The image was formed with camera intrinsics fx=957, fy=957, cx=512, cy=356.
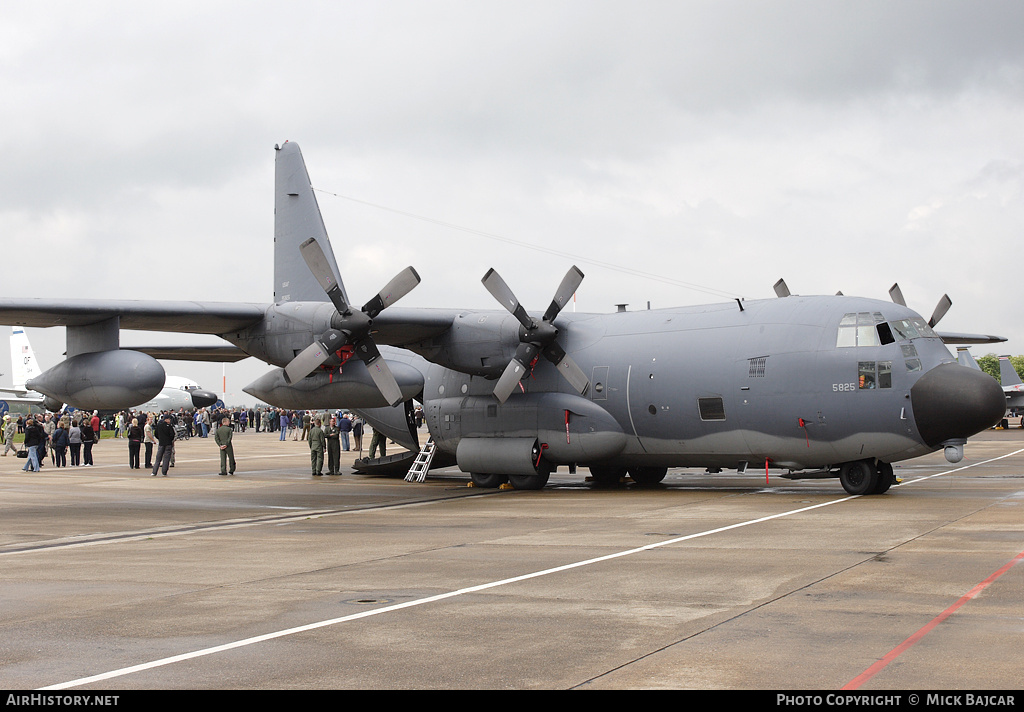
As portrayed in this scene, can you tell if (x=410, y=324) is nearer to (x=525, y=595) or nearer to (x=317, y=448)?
(x=317, y=448)

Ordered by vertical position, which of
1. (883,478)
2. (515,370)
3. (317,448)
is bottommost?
(883,478)

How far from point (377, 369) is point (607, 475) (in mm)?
6920

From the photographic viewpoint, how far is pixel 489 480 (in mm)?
23594

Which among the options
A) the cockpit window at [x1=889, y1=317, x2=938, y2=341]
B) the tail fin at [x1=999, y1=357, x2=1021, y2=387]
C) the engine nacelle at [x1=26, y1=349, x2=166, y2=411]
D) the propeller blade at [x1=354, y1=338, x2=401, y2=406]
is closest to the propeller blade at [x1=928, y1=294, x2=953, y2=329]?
the cockpit window at [x1=889, y1=317, x2=938, y2=341]

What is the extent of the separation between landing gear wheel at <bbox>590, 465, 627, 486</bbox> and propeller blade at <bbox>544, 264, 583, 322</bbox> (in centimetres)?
428

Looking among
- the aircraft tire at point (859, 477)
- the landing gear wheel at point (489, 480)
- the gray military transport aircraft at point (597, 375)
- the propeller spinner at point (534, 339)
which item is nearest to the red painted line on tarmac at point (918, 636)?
the gray military transport aircraft at point (597, 375)

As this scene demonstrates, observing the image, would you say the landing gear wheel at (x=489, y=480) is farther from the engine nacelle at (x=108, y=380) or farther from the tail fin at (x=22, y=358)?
the tail fin at (x=22, y=358)

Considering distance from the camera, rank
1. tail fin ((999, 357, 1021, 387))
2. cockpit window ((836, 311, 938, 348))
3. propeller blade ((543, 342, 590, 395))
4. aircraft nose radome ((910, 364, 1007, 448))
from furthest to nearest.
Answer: tail fin ((999, 357, 1021, 387))
propeller blade ((543, 342, 590, 395))
cockpit window ((836, 311, 938, 348))
aircraft nose radome ((910, 364, 1007, 448))

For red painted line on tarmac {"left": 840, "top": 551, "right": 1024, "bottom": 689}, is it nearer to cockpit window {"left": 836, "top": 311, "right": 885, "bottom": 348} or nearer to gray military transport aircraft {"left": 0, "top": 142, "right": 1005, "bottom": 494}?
gray military transport aircraft {"left": 0, "top": 142, "right": 1005, "bottom": 494}

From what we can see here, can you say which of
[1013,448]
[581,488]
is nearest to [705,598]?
[581,488]

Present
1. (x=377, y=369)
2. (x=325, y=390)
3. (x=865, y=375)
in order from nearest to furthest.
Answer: (x=865, y=375), (x=377, y=369), (x=325, y=390)

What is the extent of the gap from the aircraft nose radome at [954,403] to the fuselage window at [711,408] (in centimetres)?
363

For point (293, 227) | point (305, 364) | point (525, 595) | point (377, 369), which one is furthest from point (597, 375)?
point (525, 595)

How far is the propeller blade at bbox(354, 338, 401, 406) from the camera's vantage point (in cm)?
2002
